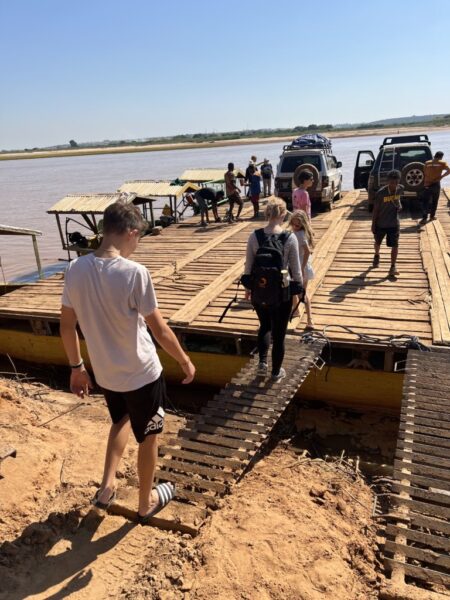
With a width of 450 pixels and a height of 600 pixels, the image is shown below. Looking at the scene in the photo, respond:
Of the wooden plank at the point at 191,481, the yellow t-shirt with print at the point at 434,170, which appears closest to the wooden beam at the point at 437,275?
the yellow t-shirt with print at the point at 434,170

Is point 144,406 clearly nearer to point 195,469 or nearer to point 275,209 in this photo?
point 195,469

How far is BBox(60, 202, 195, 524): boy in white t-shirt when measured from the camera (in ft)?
8.21

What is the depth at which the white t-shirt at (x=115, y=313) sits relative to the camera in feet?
8.18

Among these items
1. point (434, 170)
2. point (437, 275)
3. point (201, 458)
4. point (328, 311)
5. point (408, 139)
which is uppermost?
point (408, 139)

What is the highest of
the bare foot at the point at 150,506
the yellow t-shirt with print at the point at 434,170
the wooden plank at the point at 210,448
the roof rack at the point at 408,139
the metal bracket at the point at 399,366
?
the roof rack at the point at 408,139

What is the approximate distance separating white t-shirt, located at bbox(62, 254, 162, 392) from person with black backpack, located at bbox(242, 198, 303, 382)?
1654 mm

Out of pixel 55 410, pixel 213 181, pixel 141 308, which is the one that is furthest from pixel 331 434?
pixel 213 181

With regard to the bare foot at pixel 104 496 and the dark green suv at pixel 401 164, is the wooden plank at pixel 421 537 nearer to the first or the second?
the bare foot at pixel 104 496

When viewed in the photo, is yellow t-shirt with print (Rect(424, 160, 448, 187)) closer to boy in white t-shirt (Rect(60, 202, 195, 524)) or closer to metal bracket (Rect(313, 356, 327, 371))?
metal bracket (Rect(313, 356, 327, 371))

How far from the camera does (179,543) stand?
10.1 feet

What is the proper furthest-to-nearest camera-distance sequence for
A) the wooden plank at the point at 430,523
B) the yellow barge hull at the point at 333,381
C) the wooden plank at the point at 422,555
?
the yellow barge hull at the point at 333,381 < the wooden plank at the point at 430,523 < the wooden plank at the point at 422,555

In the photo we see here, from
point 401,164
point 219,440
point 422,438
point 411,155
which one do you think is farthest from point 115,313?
point 411,155

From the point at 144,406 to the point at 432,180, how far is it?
976 centimetres

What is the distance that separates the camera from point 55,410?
5879 millimetres
